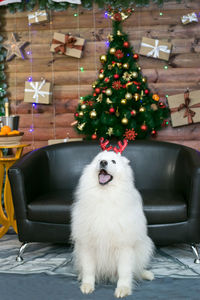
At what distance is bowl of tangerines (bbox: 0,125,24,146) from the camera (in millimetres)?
3482

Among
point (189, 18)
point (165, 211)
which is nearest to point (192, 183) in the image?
point (165, 211)

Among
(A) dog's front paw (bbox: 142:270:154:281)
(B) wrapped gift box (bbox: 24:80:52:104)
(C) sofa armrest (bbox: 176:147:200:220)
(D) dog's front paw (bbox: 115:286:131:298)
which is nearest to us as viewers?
(D) dog's front paw (bbox: 115:286:131:298)

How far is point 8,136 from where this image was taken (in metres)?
3.49

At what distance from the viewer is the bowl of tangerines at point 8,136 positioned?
3.48m

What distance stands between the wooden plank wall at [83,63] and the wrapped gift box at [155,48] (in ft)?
0.32

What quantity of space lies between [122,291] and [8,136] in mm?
1763

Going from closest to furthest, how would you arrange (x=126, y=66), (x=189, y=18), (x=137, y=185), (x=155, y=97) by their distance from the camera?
(x=137, y=185), (x=126, y=66), (x=155, y=97), (x=189, y=18)

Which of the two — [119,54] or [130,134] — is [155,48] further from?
[130,134]

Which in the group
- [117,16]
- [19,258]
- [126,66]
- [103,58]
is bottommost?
[19,258]

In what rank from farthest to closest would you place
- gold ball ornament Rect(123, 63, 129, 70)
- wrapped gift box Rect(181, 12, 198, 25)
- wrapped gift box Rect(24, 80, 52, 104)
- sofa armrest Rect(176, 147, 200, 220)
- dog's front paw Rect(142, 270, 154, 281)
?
1. wrapped gift box Rect(24, 80, 52, 104)
2. wrapped gift box Rect(181, 12, 198, 25)
3. gold ball ornament Rect(123, 63, 129, 70)
4. sofa armrest Rect(176, 147, 200, 220)
5. dog's front paw Rect(142, 270, 154, 281)

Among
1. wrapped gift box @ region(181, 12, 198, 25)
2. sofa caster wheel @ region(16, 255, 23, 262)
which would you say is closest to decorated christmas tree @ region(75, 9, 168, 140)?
wrapped gift box @ region(181, 12, 198, 25)

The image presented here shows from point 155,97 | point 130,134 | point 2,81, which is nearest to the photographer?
point 130,134

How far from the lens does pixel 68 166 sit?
352 centimetres

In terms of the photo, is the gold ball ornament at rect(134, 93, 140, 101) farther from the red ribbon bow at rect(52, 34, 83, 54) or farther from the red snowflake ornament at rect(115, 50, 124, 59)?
the red ribbon bow at rect(52, 34, 83, 54)
